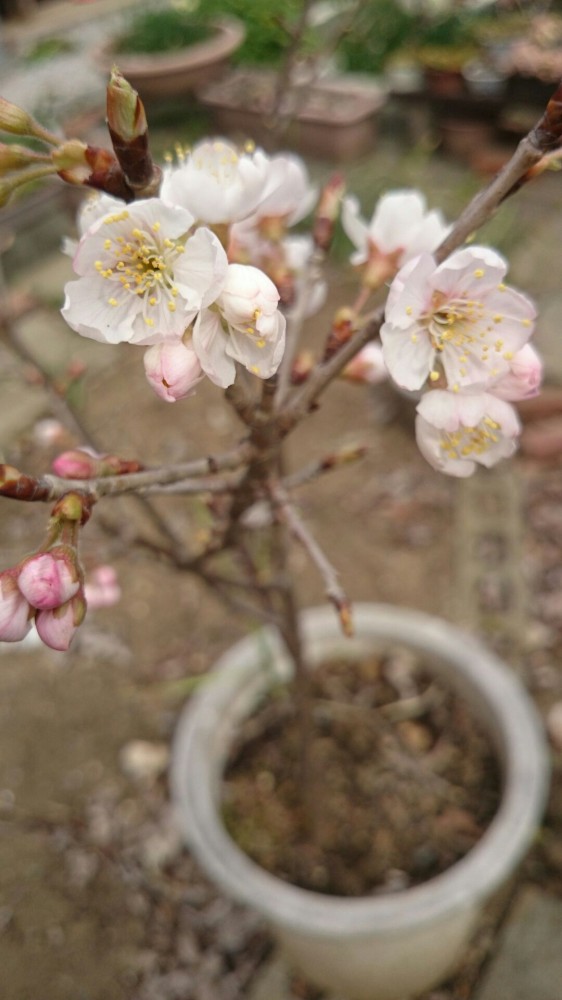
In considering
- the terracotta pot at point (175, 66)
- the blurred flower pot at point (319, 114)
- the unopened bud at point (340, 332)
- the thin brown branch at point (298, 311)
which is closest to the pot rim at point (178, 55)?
the terracotta pot at point (175, 66)

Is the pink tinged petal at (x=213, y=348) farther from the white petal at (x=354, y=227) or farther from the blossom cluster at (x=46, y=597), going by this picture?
the white petal at (x=354, y=227)

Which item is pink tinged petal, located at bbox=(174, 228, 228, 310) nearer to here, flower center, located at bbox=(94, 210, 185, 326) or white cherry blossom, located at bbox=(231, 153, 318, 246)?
flower center, located at bbox=(94, 210, 185, 326)

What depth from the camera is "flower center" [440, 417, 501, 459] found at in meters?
0.72

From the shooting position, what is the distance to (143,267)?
0.70 m

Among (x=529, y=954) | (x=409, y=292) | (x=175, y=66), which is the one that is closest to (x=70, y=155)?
(x=409, y=292)

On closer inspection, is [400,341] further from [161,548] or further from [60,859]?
[60,859]

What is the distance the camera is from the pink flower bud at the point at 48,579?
0.64 metres

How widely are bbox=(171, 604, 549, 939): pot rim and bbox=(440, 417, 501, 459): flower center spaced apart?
0.79m

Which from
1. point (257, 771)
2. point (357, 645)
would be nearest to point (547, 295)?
point (357, 645)

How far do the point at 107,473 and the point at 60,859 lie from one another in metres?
1.54

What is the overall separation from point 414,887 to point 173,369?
122 cm

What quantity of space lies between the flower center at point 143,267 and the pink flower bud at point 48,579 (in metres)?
0.20

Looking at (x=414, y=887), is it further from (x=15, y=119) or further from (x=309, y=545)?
(x=15, y=119)

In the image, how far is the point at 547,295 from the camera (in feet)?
11.1
